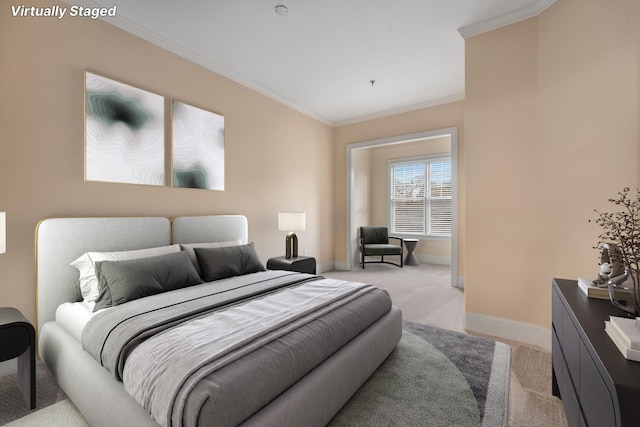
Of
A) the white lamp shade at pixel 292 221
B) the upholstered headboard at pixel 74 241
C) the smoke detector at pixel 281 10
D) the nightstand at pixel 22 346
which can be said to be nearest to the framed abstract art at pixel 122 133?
the upholstered headboard at pixel 74 241

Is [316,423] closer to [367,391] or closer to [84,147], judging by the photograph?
[367,391]

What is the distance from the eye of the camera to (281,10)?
104 inches

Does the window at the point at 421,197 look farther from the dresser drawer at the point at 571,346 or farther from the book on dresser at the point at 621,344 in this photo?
the book on dresser at the point at 621,344

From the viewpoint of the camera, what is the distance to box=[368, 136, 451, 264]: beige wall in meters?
6.62

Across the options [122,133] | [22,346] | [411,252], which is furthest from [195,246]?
[411,252]

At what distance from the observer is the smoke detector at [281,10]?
260 cm

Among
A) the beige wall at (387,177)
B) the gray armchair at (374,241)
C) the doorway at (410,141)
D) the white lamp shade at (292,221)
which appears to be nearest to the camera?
the white lamp shade at (292,221)

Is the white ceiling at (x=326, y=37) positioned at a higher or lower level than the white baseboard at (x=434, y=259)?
higher

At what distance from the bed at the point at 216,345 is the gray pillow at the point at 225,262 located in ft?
0.07

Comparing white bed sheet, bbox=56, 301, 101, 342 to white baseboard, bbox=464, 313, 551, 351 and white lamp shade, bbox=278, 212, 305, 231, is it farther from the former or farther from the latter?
white baseboard, bbox=464, 313, 551, 351

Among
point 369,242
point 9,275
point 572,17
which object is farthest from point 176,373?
point 369,242

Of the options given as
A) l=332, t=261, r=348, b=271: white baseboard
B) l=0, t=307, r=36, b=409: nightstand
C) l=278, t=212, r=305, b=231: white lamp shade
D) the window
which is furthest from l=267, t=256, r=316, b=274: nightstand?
the window

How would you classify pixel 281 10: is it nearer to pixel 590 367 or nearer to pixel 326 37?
pixel 326 37

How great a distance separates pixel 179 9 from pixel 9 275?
8.53ft
